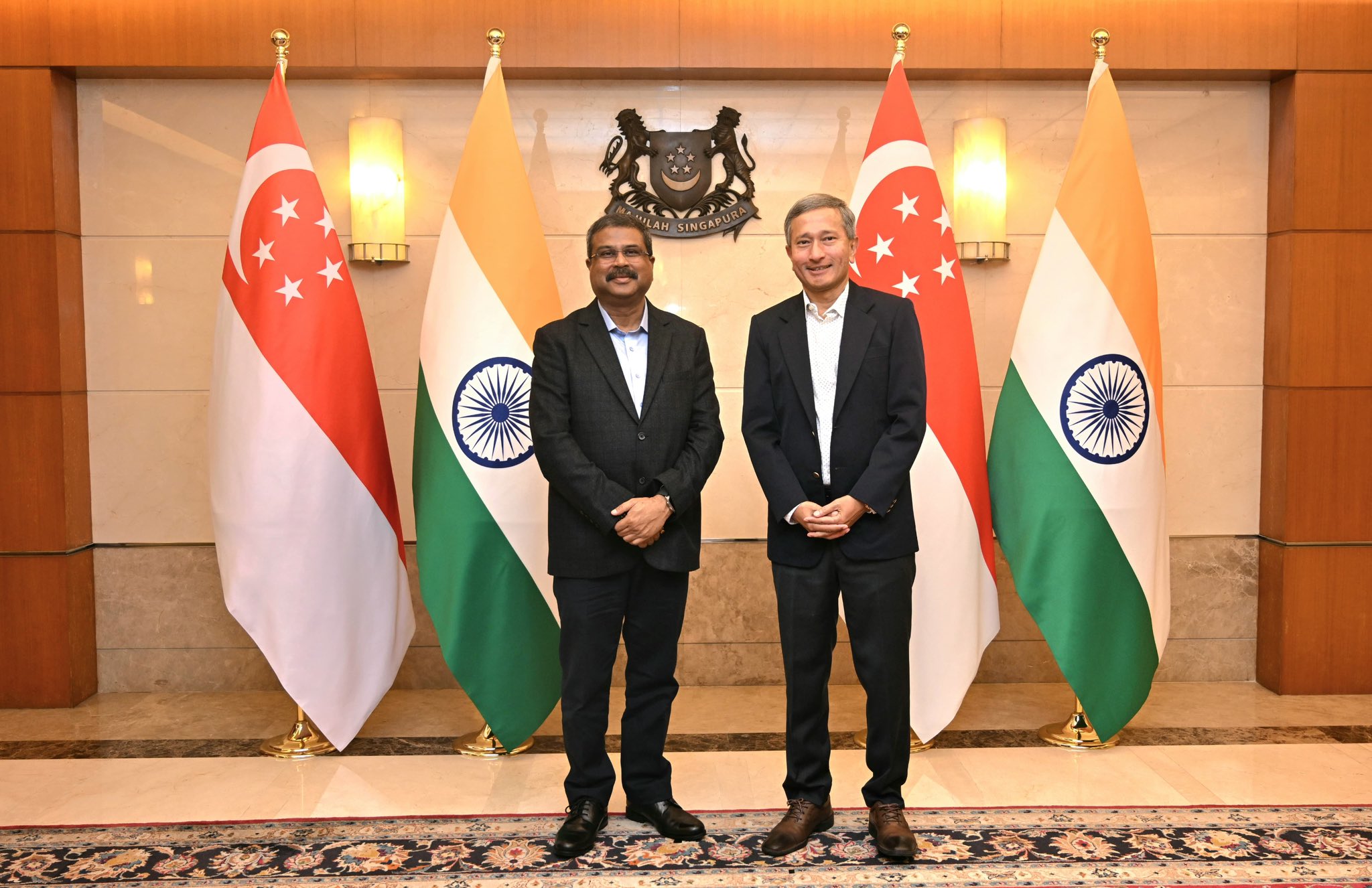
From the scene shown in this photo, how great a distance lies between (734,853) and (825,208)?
1.79 m

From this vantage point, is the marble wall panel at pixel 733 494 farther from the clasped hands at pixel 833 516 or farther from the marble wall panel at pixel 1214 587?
the marble wall panel at pixel 1214 587

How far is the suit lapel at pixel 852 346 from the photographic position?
9.18 feet

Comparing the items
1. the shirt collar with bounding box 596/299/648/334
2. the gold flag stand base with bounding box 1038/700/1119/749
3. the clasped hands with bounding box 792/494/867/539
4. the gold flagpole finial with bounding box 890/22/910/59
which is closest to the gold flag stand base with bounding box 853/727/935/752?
the gold flag stand base with bounding box 1038/700/1119/749

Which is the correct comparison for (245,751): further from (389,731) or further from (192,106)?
(192,106)

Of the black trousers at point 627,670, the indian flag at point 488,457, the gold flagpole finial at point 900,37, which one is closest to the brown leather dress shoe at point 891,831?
the black trousers at point 627,670

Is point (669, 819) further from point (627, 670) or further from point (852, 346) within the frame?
point (852, 346)

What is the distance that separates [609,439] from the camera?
2.91 metres

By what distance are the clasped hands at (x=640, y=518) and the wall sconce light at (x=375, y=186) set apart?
2084 mm

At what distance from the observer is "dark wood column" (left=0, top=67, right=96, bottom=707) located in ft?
13.7

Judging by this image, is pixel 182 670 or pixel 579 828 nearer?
pixel 579 828

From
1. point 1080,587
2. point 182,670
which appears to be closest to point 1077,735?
point 1080,587

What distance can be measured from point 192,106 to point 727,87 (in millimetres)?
2275

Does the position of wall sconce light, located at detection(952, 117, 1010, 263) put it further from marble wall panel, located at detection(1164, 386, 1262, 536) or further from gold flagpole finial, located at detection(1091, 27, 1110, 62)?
marble wall panel, located at detection(1164, 386, 1262, 536)

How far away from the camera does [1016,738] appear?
384 cm
